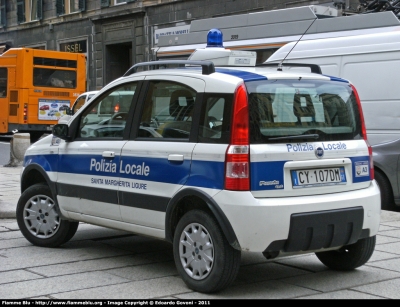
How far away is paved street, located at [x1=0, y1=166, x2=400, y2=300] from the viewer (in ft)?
17.8

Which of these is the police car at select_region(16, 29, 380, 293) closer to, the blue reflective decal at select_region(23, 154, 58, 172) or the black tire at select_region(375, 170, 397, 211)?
the blue reflective decal at select_region(23, 154, 58, 172)

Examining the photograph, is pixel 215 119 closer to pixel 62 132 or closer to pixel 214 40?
pixel 62 132

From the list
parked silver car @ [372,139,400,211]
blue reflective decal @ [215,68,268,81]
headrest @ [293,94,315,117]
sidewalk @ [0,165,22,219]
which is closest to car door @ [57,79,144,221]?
blue reflective decal @ [215,68,268,81]

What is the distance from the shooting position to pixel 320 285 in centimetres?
573

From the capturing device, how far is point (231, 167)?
5.25 meters

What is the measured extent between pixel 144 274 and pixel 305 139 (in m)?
1.72

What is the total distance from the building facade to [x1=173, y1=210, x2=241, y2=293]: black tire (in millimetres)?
18242

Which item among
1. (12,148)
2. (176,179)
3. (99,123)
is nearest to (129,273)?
(176,179)

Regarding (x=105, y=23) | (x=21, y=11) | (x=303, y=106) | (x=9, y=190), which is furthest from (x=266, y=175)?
(x=21, y=11)

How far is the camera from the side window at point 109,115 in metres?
6.41

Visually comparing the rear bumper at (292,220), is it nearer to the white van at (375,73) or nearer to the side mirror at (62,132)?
the side mirror at (62,132)

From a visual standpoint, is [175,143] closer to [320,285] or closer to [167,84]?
[167,84]

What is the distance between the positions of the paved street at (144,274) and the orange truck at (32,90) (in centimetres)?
1698

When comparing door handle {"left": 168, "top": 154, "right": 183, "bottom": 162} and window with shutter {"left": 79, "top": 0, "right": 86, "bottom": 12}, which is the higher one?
window with shutter {"left": 79, "top": 0, "right": 86, "bottom": 12}
